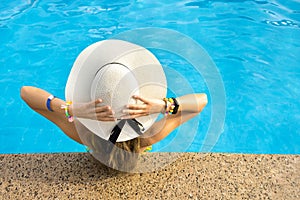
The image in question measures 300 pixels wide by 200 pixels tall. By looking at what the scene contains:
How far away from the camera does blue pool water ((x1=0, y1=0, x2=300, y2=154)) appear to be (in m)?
3.89

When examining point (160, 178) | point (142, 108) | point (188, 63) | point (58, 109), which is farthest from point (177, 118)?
point (188, 63)

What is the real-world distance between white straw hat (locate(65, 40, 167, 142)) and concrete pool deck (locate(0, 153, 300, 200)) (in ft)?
1.94

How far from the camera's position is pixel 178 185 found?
7.99 ft

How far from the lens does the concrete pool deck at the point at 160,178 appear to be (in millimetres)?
→ 2369

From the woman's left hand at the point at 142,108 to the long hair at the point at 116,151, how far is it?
0.43 metres

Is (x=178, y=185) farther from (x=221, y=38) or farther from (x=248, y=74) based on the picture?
(x=221, y=38)

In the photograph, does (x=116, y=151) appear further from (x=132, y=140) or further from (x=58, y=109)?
(x=58, y=109)

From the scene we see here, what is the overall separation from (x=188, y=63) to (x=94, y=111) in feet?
10.5

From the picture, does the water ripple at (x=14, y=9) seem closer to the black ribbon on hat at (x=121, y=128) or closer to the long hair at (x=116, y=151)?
the long hair at (x=116, y=151)

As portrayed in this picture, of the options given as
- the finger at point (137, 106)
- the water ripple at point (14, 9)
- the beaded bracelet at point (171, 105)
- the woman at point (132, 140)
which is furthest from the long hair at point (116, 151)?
the water ripple at point (14, 9)

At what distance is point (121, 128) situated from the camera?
1.92m

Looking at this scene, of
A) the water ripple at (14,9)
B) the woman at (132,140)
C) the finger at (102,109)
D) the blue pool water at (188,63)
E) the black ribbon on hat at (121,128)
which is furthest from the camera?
the water ripple at (14,9)

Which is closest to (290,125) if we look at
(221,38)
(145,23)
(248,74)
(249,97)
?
(249,97)

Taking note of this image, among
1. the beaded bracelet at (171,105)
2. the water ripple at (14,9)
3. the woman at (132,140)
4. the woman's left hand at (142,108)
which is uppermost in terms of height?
the woman's left hand at (142,108)
